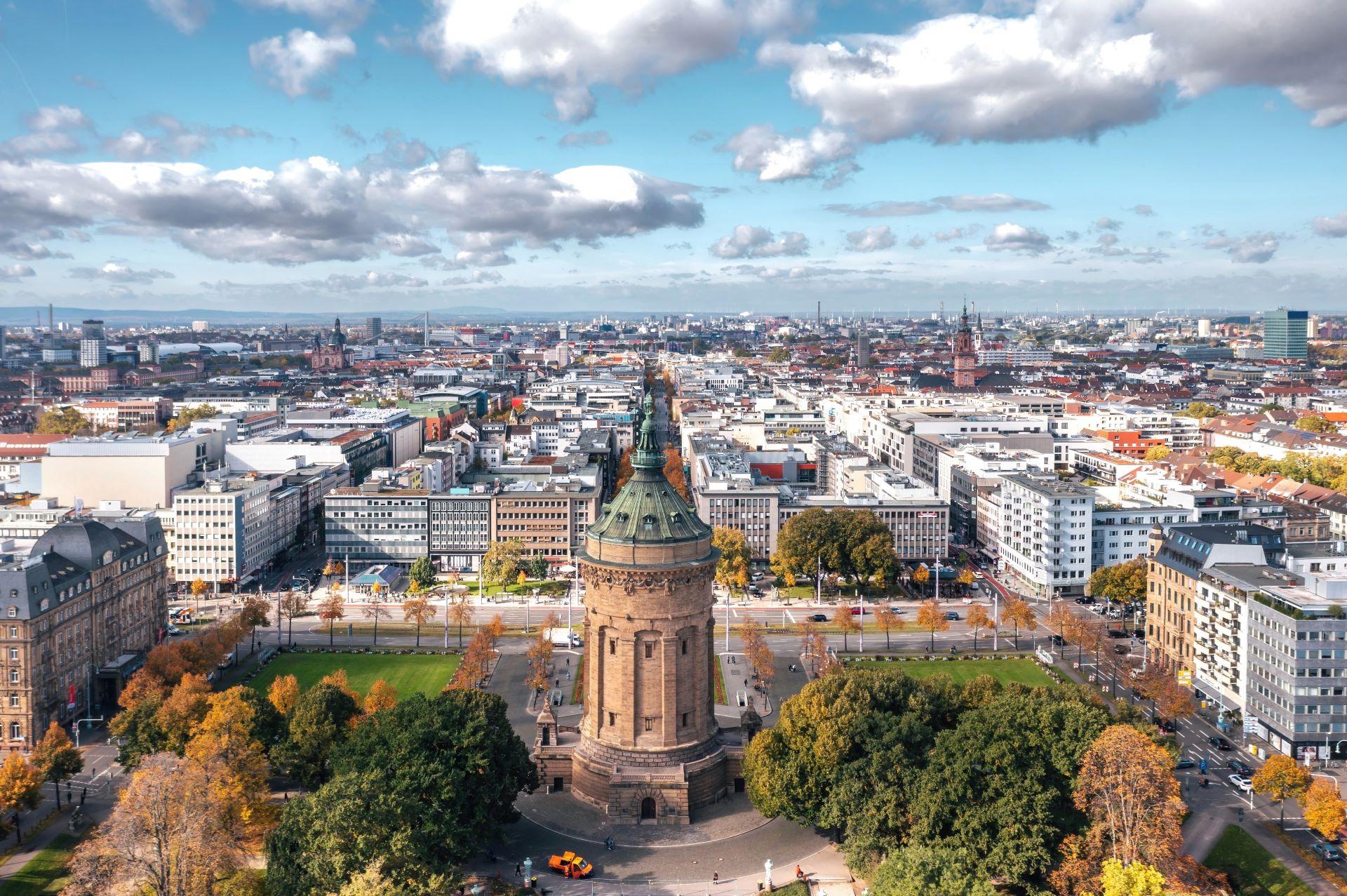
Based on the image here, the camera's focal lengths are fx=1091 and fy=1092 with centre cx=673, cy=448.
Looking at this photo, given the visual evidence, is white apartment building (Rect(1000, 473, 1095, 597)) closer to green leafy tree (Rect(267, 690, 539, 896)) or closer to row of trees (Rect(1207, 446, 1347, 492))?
row of trees (Rect(1207, 446, 1347, 492))

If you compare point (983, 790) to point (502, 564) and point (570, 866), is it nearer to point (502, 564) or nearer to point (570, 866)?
point (570, 866)

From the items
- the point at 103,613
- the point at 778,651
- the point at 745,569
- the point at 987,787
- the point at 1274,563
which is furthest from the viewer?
the point at 745,569

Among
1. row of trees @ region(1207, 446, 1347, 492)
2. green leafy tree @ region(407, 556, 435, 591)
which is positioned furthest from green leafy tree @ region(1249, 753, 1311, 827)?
row of trees @ region(1207, 446, 1347, 492)

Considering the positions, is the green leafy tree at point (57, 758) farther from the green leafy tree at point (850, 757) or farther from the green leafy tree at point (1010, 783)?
the green leafy tree at point (1010, 783)

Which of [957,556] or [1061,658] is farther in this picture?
[957,556]

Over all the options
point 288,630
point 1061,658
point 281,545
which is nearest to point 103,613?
point 288,630

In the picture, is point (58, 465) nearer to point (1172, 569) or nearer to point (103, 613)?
point (103, 613)

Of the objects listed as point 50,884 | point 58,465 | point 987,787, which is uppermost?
point 58,465
